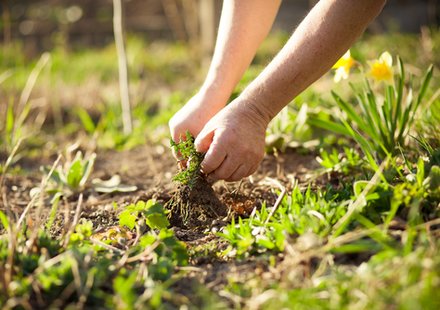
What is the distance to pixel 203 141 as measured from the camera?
1.77 metres

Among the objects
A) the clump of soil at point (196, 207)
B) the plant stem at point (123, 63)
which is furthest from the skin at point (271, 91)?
the plant stem at point (123, 63)

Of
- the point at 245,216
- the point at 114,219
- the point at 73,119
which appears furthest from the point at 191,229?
the point at 73,119

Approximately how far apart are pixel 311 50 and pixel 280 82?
0.45 feet

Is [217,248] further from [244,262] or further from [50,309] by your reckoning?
[50,309]

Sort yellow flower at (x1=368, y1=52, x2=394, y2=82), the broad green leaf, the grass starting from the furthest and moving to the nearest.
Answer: yellow flower at (x1=368, y1=52, x2=394, y2=82), the broad green leaf, the grass

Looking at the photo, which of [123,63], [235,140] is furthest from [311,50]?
[123,63]

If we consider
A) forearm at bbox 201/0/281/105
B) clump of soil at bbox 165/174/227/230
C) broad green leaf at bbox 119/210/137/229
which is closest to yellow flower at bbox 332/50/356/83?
forearm at bbox 201/0/281/105

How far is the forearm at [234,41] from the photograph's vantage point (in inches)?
78.2

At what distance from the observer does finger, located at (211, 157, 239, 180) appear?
1.71 meters

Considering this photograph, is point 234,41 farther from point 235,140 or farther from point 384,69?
point 384,69

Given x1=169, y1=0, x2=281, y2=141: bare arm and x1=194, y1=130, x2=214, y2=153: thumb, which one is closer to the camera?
x1=194, y1=130, x2=214, y2=153: thumb

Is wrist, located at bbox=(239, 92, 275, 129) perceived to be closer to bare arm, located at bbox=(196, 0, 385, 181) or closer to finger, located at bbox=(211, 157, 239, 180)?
bare arm, located at bbox=(196, 0, 385, 181)

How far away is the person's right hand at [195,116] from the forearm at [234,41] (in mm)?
17

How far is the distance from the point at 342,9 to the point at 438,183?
23.2 inches
